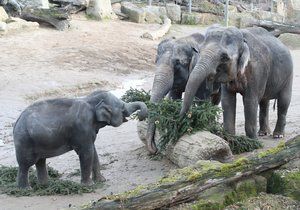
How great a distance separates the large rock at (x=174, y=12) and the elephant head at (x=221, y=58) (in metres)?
21.7

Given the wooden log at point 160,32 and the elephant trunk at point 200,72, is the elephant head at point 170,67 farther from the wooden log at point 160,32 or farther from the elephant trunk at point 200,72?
the wooden log at point 160,32

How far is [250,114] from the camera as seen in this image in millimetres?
8266

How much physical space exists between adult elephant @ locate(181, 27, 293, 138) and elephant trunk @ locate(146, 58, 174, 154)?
64cm

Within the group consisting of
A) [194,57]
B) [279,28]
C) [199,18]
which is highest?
[194,57]

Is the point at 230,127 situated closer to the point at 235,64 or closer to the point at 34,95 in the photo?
the point at 235,64

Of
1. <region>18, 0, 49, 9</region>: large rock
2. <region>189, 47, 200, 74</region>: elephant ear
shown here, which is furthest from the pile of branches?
<region>18, 0, 49, 9</region>: large rock

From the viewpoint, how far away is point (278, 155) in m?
4.53

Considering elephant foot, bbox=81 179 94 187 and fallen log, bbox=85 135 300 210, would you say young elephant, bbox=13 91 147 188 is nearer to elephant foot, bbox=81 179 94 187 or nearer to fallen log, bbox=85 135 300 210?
elephant foot, bbox=81 179 94 187

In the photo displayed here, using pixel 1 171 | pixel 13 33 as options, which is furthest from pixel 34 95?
pixel 1 171

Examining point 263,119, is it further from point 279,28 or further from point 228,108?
point 279,28

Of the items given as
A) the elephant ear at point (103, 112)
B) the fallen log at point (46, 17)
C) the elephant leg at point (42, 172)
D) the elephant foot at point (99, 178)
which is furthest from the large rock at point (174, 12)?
the elephant leg at point (42, 172)

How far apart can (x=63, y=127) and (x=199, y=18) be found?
76.8 ft

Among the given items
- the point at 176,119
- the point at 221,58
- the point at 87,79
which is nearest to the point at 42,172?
the point at 176,119

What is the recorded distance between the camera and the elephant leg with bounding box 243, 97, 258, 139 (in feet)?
26.7
